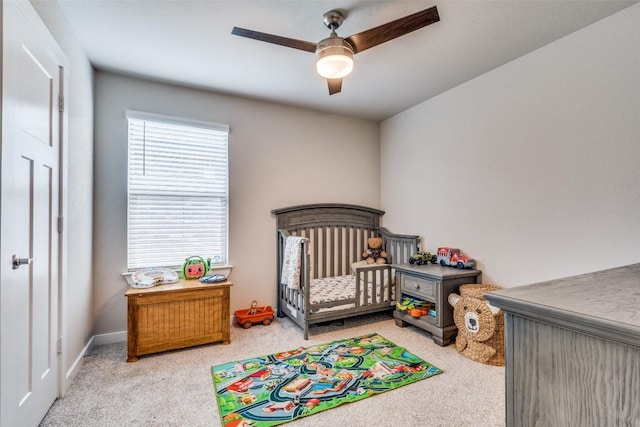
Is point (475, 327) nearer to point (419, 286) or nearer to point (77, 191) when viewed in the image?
point (419, 286)

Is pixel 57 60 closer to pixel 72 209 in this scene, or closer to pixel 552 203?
pixel 72 209

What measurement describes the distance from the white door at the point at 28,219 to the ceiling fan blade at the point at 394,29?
70.0 inches

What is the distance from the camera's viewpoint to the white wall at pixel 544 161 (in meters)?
1.98

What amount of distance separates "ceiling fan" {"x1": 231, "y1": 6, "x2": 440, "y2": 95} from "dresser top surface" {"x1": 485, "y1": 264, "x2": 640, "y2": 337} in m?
1.55

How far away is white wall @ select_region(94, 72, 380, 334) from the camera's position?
9.16 ft

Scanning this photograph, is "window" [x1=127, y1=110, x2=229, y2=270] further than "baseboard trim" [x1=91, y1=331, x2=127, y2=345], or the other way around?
"window" [x1=127, y1=110, x2=229, y2=270]

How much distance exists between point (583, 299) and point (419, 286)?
2143 millimetres

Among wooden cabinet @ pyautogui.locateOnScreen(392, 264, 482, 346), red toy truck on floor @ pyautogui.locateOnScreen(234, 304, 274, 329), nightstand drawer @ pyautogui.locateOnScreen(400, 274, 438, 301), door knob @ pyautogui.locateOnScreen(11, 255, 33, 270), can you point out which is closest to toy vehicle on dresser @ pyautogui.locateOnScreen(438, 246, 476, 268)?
wooden cabinet @ pyautogui.locateOnScreen(392, 264, 482, 346)

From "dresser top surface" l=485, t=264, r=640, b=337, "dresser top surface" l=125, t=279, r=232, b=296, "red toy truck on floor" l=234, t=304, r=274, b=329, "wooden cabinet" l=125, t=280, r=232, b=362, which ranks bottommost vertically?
"red toy truck on floor" l=234, t=304, r=274, b=329

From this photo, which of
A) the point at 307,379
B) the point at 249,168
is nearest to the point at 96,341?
the point at 307,379

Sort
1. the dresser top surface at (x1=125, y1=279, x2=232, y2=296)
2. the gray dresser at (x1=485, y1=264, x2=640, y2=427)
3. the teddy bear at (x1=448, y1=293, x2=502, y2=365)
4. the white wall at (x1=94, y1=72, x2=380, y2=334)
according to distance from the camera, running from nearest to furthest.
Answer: the gray dresser at (x1=485, y1=264, x2=640, y2=427)
the teddy bear at (x1=448, y1=293, x2=502, y2=365)
the dresser top surface at (x1=125, y1=279, x2=232, y2=296)
the white wall at (x1=94, y1=72, x2=380, y2=334)

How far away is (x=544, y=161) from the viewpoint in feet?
7.85

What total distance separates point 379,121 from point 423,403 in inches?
138

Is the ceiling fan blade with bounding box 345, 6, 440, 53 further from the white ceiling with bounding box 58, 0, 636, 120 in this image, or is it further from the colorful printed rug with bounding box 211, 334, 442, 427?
the colorful printed rug with bounding box 211, 334, 442, 427
